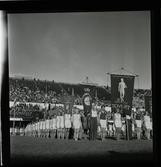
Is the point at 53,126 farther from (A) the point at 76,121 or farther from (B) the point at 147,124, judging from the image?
(B) the point at 147,124

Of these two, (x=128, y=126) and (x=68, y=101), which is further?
(x=128, y=126)

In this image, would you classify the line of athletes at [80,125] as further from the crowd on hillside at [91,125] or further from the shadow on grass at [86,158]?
the shadow on grass at [86,158]

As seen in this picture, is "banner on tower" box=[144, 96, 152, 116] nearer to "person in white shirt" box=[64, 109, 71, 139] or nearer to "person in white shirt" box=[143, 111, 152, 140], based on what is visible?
"person in white shirt" box=[143, 111, 152, 140]

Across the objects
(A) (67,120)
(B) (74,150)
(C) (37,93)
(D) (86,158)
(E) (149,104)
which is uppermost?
(C) (37,93)

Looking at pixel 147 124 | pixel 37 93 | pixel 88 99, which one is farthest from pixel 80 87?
pixel 147 124

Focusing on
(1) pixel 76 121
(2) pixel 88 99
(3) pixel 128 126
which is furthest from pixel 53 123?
(3) pixel 128 126

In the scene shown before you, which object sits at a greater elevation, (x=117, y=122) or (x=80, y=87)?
(x=80, y=87)

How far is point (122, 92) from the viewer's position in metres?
5.82

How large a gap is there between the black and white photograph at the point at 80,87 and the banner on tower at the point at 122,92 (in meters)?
0.02

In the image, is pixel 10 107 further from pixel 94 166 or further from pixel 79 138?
pixel 94 166

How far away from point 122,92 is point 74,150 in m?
1.13

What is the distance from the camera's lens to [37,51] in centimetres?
571

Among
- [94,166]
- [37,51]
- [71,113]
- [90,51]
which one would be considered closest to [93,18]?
[90,51]

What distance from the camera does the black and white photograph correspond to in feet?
18.6
